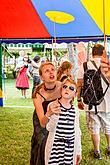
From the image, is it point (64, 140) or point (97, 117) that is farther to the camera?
point (97, 117)

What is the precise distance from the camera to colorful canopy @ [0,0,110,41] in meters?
5.55

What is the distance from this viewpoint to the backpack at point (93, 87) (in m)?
4.20

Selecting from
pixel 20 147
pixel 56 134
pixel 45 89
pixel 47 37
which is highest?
pixel 47 37

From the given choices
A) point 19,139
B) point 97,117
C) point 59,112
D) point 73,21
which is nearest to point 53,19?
point 73,21

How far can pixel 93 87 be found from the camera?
13.8ft

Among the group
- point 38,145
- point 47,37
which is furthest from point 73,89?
point 47,37

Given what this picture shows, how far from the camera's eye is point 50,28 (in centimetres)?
686

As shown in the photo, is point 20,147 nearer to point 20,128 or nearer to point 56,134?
point 20,128

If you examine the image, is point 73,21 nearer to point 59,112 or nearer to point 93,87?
point 93,87

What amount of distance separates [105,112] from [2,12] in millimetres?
2751

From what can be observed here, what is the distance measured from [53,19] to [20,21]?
692 millimetres

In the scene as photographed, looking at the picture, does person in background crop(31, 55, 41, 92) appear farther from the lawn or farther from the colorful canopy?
the colorful canopy

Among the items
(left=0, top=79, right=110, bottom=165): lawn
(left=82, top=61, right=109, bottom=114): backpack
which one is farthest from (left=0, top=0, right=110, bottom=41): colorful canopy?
(left=0, top=79, right=110, bottom=165): lawn

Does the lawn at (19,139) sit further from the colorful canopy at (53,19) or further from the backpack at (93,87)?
the colorful canopy at (53,19)
